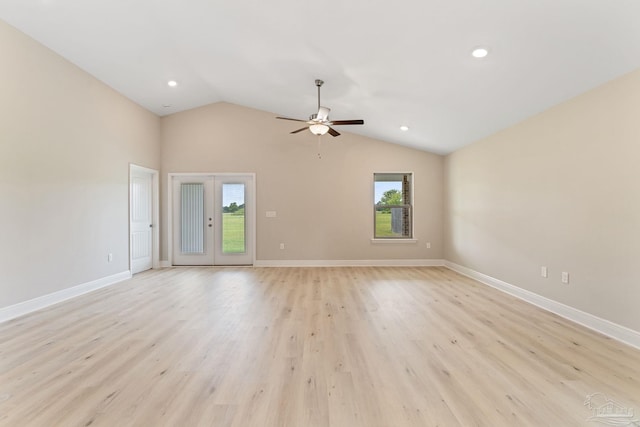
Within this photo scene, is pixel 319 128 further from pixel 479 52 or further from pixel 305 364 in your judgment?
pixel 305 364

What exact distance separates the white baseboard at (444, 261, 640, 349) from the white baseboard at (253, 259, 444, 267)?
1564 mm

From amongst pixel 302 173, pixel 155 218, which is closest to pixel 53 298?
pixel 155 218

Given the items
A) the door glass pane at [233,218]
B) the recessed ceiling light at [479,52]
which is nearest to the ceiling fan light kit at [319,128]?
the recessed ceiling light at [479,52]

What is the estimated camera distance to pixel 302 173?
660cm

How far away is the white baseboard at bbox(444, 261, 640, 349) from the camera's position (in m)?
2.65

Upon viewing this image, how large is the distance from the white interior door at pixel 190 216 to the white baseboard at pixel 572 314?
18.7ft

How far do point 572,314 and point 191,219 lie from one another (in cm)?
670

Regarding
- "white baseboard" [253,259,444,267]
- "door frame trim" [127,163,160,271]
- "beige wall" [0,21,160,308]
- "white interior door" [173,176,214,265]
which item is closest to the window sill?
"white baseboard" [253,259,444,267]

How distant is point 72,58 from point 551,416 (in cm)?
629

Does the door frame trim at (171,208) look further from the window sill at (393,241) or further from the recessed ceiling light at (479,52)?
the recessed ceiling light at (479,52)

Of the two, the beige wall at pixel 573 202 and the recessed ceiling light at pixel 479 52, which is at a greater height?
the recessed ceiling light at pixel 479 52

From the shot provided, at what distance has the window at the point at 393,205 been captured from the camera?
6754mm

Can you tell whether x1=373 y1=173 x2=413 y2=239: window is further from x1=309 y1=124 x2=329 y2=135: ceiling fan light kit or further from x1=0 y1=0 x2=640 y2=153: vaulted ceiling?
x1=309 y1=124 x2=329 y2=135: ceiling fan light kit

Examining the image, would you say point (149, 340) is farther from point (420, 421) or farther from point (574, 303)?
point (574, 303)
